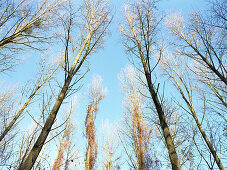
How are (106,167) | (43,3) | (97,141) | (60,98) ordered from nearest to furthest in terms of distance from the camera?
1. (60,98)
2. (43,3)
3. (106,167)
4. (97,141)

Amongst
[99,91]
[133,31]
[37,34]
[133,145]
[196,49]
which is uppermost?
[99,91]

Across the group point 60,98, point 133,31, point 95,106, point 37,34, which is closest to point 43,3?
point 37,34

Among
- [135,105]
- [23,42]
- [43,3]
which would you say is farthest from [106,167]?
[43,3]

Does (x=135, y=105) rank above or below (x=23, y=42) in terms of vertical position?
above

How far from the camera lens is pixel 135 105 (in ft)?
26.2

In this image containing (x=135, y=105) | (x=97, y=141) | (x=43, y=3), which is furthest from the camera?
(x=97, y=141)

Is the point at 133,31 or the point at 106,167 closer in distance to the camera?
the point at 133,31

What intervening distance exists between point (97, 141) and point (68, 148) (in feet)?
7.67

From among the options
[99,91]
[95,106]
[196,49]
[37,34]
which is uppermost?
[99,91]

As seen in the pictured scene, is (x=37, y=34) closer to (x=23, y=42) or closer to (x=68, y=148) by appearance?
(x=23, y=42)

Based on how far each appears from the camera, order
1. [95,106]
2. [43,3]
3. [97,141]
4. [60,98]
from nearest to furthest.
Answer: [60,98] → [43,3] → [97,141] → [95,106]

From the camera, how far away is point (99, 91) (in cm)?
1318

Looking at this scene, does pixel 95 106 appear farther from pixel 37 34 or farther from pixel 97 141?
pixel 37 34

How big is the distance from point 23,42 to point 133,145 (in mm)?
5986
